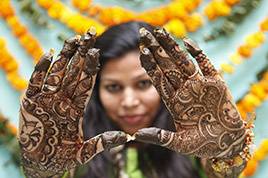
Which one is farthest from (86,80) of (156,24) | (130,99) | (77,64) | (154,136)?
(156,24)

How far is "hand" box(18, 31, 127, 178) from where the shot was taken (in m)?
0.93

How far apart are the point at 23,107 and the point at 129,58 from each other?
0.47 meters

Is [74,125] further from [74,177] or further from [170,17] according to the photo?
[170,17]

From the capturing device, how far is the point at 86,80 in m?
0.94

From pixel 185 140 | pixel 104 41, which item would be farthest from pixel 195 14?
pixel 185 140

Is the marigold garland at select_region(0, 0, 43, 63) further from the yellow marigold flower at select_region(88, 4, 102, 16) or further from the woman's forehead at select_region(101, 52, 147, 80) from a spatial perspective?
the woman's forehead at select_region(101, 52, 147, 80)

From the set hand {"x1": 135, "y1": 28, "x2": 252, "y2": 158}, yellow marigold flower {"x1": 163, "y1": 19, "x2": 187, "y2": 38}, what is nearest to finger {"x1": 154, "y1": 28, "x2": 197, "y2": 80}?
hand {"x1": 135, "y1": 28, "x2": 252, "y2": 158}

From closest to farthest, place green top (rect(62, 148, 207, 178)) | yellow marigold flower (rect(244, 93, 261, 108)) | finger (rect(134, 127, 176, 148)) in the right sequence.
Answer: finger (rect(134, 127, 176, 148))
green top (rect(62, 148, 207, 178))
yellow marigold flower (rect(244, 93, 261, 108))

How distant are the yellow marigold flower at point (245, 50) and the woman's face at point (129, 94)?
58cm

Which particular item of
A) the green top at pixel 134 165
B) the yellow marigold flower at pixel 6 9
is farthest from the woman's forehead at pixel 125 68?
the yellow marigold flower at pixel 6 9

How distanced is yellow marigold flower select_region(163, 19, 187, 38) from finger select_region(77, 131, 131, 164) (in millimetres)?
944

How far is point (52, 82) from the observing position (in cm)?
93

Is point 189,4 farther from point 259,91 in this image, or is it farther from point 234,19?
point 259,91

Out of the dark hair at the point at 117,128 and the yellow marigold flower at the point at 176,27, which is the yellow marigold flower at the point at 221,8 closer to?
the yellow marigold flower at the point at 176,27
